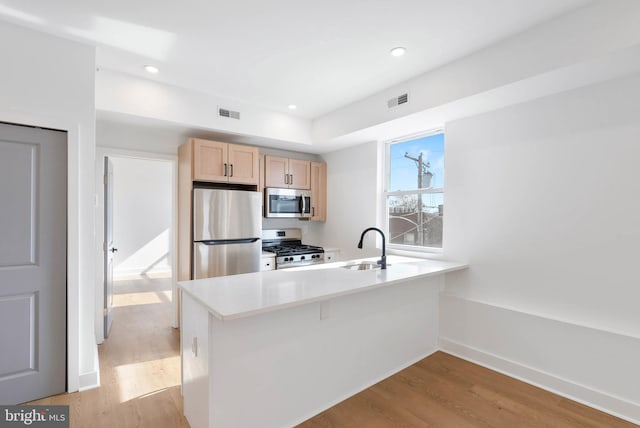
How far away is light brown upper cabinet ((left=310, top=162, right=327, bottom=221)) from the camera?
4746mm

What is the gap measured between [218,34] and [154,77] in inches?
45.1

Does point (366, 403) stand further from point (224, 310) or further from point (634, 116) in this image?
point (634, 116)

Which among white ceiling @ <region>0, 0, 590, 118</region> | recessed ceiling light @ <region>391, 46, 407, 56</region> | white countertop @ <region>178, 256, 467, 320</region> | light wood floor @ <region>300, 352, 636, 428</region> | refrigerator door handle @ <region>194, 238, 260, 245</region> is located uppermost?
white ceiling @ <region>0, 0, 590, 118</region>

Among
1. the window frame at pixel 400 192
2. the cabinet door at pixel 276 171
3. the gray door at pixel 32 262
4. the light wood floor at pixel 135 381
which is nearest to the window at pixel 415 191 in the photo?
the window frame at pixel 400 192

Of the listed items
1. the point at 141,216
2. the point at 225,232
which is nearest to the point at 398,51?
the point at 225,232

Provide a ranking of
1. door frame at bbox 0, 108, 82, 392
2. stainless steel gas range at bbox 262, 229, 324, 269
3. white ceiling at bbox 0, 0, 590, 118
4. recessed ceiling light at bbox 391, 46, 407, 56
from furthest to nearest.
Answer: stainless steel gas range at bbox 262, 229, 324, 269 → recessed ceiling light at bbox 391, 46, 407, 56 → door frame at bbox 0, 108, 82, 392 → white ceiling at bbox 0, 0, 590, 118

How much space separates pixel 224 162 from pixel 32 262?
6.51ft

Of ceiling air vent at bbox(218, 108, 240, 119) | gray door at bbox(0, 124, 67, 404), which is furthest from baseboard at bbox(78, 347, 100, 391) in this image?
ceiling air vent at bbox(218, 108, 240, 119)

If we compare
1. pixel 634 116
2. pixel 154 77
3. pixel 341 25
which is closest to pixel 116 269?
pixel 154 77

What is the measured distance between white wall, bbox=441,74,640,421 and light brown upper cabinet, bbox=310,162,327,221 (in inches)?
82.5

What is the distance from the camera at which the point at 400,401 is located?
2.33 m

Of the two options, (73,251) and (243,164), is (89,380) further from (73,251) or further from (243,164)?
(243,164)

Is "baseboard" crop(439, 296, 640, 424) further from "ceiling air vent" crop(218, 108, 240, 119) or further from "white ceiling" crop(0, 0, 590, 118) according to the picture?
"ceiling air vent" crop(218, 108, 240, 119)

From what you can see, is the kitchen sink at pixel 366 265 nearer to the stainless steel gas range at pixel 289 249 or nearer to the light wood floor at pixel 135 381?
the stainless steel gas range at pixel 289 249
